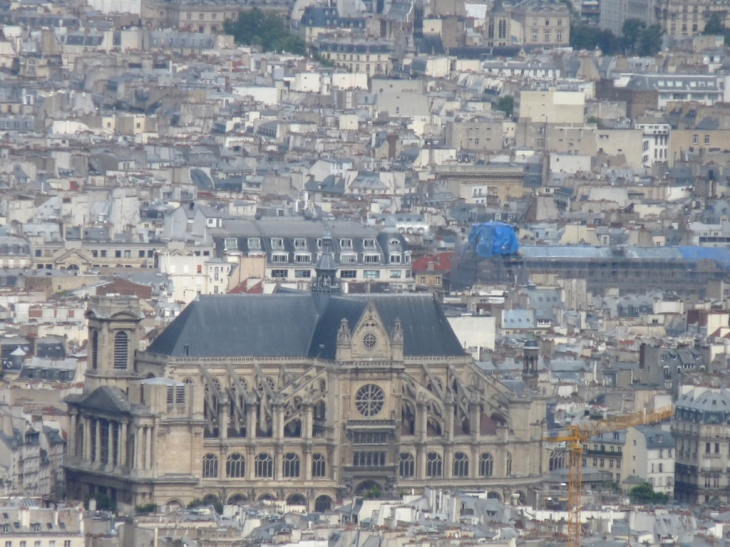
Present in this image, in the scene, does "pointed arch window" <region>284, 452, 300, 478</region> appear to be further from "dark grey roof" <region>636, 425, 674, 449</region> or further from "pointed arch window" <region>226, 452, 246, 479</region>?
"dark grey roof" <region>636, 425, 674, 449</region>

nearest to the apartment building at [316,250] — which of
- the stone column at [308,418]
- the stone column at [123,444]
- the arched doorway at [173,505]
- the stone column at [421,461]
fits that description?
the stone column at [421,461]

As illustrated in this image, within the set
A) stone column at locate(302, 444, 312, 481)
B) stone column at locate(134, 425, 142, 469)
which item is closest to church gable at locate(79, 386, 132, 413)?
→ stone column at locate(134, 425, 142, 469)

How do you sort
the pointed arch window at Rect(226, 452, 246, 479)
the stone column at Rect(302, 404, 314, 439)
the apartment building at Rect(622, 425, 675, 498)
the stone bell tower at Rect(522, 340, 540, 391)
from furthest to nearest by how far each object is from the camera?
1. the stone bell tower at Rect(522, 340, 540, 391)
2. the apartment building at Rect(622, 425, 675, 498)
3. the stone column at Rect(302, 404, 314, 439)
4. the pointed arch window at Rect(226, 452, 246, 479)

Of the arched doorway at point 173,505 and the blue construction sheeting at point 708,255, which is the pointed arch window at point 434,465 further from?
the blue construction sheeting at point 708,255

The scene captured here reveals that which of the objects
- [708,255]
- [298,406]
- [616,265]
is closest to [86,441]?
[298,406]

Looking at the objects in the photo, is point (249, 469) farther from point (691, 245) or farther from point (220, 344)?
point (691, 245)

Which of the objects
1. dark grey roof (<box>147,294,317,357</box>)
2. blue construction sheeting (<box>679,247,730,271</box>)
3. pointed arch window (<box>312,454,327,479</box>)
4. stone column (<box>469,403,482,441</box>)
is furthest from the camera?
blue construction sheeting (<box>679,247,730,271</box>)
